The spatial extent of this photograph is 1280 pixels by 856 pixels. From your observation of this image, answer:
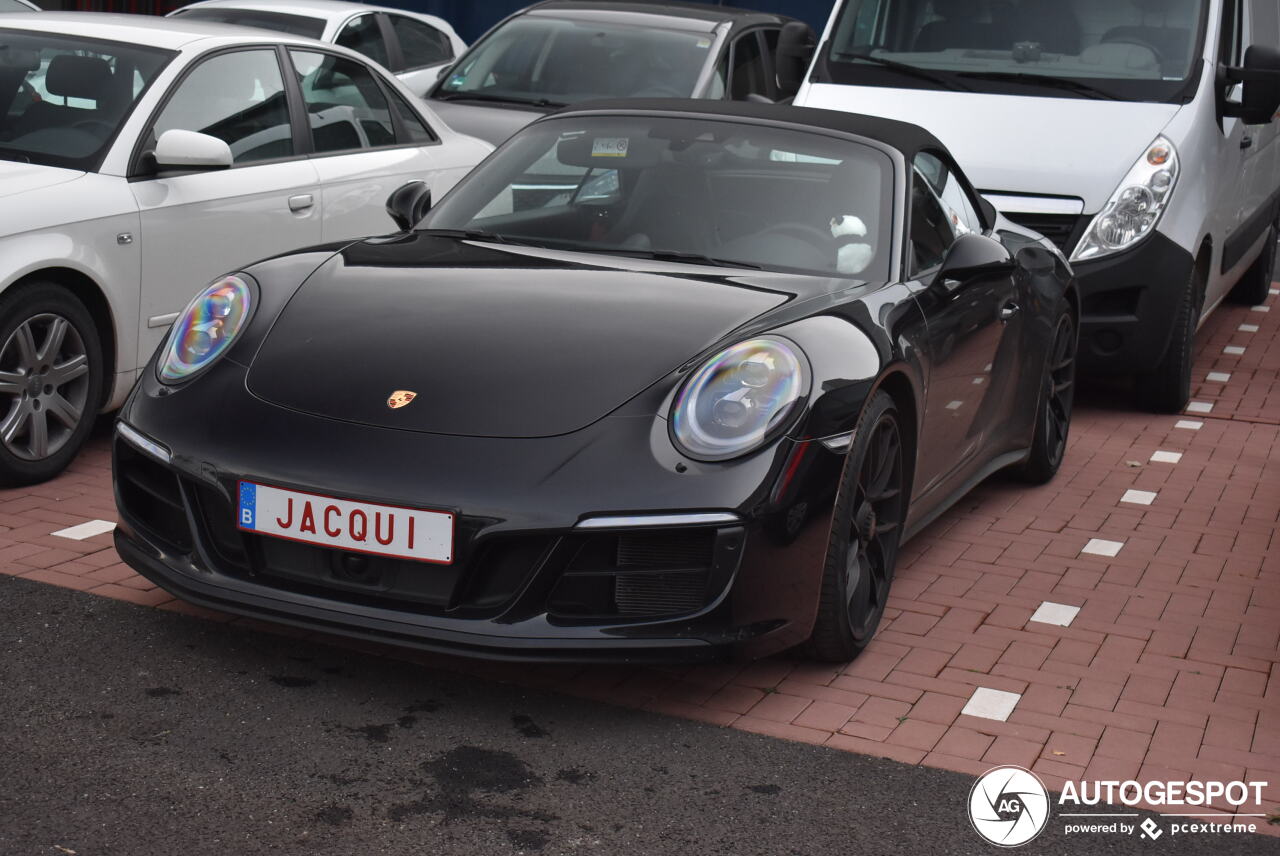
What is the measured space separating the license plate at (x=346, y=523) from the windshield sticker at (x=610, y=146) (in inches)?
68.5

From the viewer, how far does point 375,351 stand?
12.6 ft

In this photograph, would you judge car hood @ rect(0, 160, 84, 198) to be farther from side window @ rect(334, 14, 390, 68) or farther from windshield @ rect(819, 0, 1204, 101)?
side window @ rect(334, 14, 390, 68)

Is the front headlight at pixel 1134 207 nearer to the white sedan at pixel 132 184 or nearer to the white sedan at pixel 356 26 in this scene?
the white sedan at pixel 132 184

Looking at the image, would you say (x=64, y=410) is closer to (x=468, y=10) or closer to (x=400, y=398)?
(x=400, y=398)

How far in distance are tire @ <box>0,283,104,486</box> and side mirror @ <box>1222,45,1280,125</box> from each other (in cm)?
525

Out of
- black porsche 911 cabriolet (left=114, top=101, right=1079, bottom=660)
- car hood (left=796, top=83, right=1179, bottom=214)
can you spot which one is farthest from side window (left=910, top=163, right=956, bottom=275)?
car hood (left=796, top=83, right=1179, bottom=214)

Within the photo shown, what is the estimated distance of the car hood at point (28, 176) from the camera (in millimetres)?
5125

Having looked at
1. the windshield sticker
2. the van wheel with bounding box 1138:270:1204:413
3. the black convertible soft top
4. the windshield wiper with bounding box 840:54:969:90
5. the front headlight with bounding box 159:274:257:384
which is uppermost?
the black convertible soft top

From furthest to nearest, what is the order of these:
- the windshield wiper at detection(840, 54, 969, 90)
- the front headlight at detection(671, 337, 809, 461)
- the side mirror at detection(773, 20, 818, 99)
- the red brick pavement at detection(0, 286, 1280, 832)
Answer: the side mirror at detection(773, 20, 818, 99) < the windshield wiper at detection(840, 54, 969, 90) < the red brick pavement at detection(0, 286, 1280, 832) < the front headlight at detection(671, 337, 809, 461)

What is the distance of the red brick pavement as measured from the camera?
12.1 feet

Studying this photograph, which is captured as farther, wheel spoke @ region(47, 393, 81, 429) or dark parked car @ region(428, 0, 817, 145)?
dark parked car @ region(428, 0, 817, 145)

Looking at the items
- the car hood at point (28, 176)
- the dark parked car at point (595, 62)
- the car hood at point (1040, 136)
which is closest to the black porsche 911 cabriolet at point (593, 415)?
the car hood at point (28, 176)

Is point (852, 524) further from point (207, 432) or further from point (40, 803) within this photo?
point (40, 803)

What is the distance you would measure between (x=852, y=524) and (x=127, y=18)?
3864 mm
